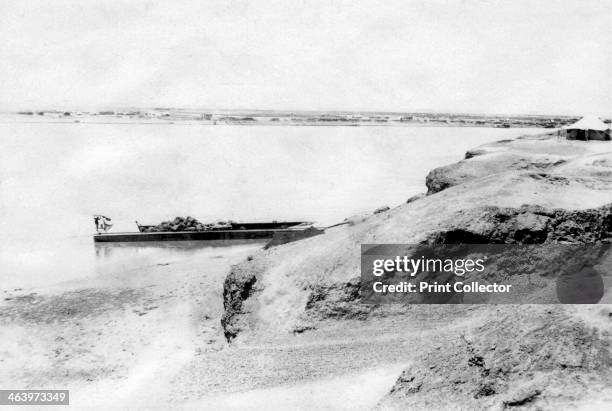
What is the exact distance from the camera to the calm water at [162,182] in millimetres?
17328

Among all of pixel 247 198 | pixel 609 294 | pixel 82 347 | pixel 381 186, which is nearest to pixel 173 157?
pixel 247 198

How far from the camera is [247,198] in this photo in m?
23.1

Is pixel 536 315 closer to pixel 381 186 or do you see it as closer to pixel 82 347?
pixel 82 347

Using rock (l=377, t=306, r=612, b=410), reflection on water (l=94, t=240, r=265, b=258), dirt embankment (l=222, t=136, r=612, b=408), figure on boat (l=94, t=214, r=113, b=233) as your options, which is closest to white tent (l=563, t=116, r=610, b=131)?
dirt embankment (l=222, t=136, r=612, b=408)

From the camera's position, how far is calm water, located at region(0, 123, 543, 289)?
17.3 metres

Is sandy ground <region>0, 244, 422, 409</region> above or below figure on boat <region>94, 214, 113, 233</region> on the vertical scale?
below

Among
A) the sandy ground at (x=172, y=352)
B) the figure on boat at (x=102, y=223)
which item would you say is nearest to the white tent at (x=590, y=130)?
the sandy ground at (x=172, y=352)

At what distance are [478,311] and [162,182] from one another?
681 inches

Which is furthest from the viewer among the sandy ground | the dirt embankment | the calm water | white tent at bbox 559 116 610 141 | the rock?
white tent at bbox 559 116 610 141

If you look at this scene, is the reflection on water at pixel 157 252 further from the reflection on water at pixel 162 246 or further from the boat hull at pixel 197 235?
the boat hull at pixel 197 235

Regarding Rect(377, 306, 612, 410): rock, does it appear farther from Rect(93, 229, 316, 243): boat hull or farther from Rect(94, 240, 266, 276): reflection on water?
Rect(93, 229, 316, 243): boat hull

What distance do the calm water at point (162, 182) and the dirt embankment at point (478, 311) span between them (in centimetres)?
638

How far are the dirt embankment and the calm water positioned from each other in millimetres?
6380

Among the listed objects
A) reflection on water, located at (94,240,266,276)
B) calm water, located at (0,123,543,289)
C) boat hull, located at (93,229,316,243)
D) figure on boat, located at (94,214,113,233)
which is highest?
calm water, located at (0,123,543,289)
